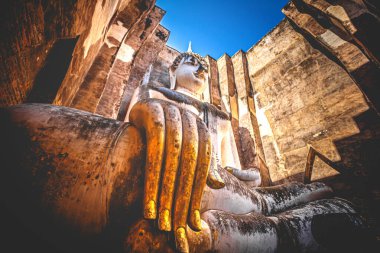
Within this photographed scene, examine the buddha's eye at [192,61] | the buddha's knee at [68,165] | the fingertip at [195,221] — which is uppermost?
the buddha's eye at [192,61]

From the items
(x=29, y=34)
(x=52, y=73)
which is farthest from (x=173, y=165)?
(x=52, y=73)

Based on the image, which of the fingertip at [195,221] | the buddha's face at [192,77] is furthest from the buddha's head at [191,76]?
the fingertip at [195,221]

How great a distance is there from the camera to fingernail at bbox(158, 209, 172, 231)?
2.25 ft

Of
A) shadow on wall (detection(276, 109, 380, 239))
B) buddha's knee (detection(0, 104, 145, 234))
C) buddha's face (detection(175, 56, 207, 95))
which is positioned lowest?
buddha's knee (detection(0, 104, 145, 234))

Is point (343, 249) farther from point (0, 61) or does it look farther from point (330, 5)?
point (330, 5)

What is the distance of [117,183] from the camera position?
78 cm

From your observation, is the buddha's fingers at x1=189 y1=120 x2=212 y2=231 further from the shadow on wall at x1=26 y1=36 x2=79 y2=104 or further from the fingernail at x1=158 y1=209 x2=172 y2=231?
the shadow on wall at x1=26 y1=36 x2=79 y2=104

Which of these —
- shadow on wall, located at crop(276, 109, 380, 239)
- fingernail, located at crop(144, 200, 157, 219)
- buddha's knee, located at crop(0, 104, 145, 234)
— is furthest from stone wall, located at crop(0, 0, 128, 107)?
shadow on wall, located at crop(276, 109, 380, 239)

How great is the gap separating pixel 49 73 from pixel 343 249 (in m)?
2.43

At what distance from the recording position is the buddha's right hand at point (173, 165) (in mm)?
731

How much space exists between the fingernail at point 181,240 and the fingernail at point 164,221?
4 centimetres

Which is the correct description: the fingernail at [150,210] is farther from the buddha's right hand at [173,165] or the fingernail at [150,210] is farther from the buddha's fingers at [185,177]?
the buddha's fingers at [185,177]

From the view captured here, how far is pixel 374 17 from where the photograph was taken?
2943 millimetres

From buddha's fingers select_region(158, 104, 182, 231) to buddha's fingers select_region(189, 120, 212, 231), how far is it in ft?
0.41
